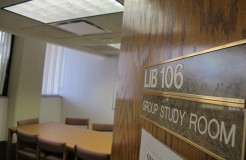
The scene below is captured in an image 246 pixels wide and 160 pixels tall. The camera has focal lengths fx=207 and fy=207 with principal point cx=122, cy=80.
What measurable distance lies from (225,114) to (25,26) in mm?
2926

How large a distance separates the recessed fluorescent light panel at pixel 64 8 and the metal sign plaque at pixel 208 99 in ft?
4.63

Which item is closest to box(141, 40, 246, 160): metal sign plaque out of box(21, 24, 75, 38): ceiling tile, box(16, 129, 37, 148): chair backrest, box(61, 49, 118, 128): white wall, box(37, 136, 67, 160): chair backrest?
box(37, 136, 67, 160): chair backrest

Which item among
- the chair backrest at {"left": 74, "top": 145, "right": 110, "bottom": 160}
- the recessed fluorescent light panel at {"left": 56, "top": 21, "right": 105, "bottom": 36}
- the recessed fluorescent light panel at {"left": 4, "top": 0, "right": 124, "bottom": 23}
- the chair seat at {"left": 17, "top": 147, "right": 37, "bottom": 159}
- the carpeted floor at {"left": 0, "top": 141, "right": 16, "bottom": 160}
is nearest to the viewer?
the recessed fluorescent light panel at {"left": 4, "top": 0, "right": 124, "bottom": 23}

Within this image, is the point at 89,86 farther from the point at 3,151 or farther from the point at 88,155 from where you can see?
the point at 88,155

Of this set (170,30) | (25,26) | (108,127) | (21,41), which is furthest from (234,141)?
(21,41)

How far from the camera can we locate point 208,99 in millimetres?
366

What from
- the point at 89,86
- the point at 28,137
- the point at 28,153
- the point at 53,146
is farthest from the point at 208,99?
the point at 89,86

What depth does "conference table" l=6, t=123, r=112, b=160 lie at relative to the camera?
8.27 ft

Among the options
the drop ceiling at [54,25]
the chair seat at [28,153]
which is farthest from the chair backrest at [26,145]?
the drop ceiling at [54,25]

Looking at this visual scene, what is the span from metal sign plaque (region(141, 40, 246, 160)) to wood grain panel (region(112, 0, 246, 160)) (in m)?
0.03

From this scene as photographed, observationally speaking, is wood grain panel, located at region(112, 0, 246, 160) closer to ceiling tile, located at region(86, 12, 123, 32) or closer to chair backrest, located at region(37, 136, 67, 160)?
ceiling tile, located at region(86, 12, 123, 32)

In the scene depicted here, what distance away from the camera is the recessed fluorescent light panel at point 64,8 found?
5.91 feet

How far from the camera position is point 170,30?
56 cm

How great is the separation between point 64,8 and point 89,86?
11.8ft
